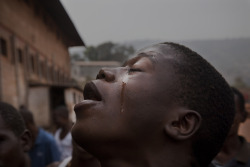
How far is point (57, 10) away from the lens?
49.3 feet

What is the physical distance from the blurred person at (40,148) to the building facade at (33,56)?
589 centimetres

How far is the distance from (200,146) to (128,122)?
0.32 meters

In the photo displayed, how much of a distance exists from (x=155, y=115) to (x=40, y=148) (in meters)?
3.00

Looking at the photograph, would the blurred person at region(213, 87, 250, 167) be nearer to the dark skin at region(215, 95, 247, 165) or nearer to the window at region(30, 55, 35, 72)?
the dark skin at region(215, 95, 247, 165)

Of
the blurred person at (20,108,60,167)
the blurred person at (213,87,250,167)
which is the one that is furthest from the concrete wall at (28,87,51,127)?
the blurred person at (213,87,250,167)

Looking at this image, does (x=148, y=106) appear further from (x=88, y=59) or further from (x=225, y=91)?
(x=88, y=59)

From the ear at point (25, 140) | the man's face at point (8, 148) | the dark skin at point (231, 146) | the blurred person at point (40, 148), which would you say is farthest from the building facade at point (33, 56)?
the dark skin at point (231, 146)

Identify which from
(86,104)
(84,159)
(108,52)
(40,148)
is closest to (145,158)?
(86,104)

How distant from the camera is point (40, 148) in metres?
3.86

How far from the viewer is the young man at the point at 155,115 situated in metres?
1.19

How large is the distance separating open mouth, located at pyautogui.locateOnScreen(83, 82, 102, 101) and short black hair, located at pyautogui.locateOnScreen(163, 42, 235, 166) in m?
0.31

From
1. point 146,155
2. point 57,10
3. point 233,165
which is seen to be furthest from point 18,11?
point 146,155

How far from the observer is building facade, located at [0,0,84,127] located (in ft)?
33.9

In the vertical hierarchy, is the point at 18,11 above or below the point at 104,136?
above
